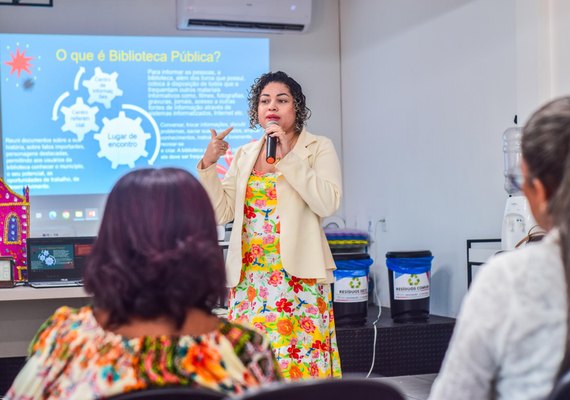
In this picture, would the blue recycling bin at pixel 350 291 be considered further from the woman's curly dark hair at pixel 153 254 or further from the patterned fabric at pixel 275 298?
the woman's curly dark hair at pixel 153 254

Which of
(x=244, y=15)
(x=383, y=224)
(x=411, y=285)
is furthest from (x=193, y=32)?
(x=411, y=285)

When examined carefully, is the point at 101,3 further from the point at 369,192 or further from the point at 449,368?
the point at 449,368

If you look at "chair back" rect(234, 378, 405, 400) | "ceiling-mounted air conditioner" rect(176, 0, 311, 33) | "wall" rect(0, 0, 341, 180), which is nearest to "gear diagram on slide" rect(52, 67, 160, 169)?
"wall" rect(0, 0, 341, 180)

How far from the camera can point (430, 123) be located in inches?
184

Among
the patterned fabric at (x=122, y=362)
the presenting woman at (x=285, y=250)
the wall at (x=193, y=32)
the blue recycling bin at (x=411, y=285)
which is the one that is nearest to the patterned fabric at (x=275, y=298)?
the presenting woman at (x=285, y=250)

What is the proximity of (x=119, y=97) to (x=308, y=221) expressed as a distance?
314 cm

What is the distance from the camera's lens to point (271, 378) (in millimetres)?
1216

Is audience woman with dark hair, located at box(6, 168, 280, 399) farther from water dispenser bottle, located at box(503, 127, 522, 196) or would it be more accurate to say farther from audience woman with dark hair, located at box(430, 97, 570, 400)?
water dispenser bottle, located at box(503, 127, 522, 196)

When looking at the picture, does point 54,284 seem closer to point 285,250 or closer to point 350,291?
point 285,250

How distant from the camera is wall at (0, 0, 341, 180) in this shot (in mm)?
5402

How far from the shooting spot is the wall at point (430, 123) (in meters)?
4.07

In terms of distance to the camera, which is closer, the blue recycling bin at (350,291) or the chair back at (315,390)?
the chair back at (315,390)

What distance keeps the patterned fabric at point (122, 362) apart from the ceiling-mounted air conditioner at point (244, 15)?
4464mm

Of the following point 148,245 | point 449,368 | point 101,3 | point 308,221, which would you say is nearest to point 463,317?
point 449,368
